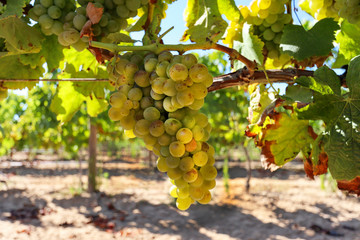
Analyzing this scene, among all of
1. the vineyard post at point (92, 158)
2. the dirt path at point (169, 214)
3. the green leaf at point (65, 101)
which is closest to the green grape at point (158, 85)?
the green leaf at point (65, 101)

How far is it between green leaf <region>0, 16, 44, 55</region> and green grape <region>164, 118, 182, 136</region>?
0.64m

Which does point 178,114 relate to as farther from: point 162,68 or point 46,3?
point 46,3

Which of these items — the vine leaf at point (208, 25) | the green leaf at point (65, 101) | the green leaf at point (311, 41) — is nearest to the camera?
the vine leaf at point (208, 25)

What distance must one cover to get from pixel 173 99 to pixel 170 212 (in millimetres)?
7294

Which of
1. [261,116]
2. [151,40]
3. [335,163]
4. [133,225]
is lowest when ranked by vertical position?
[133,225]

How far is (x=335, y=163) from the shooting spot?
30.7 inches

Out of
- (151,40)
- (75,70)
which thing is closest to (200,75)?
(151,40)

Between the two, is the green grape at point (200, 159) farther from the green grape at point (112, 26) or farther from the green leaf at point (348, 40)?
the green leaf at point (348, 40)

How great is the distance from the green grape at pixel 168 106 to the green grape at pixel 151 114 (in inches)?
0.9

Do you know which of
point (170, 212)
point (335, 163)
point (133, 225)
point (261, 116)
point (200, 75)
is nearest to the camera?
point (200, 75)

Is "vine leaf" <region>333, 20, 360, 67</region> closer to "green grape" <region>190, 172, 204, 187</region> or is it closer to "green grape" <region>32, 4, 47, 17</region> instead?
"green grape" <region>190, 172, 204, 187</region>

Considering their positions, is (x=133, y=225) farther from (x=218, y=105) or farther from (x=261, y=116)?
(x=261, y=116)

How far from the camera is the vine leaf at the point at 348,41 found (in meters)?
1.03

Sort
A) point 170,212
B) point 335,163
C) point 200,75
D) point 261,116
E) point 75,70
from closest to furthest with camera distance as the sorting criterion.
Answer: point 200,75, point 335,163, point 261,116, point 75,70, point 170,212
